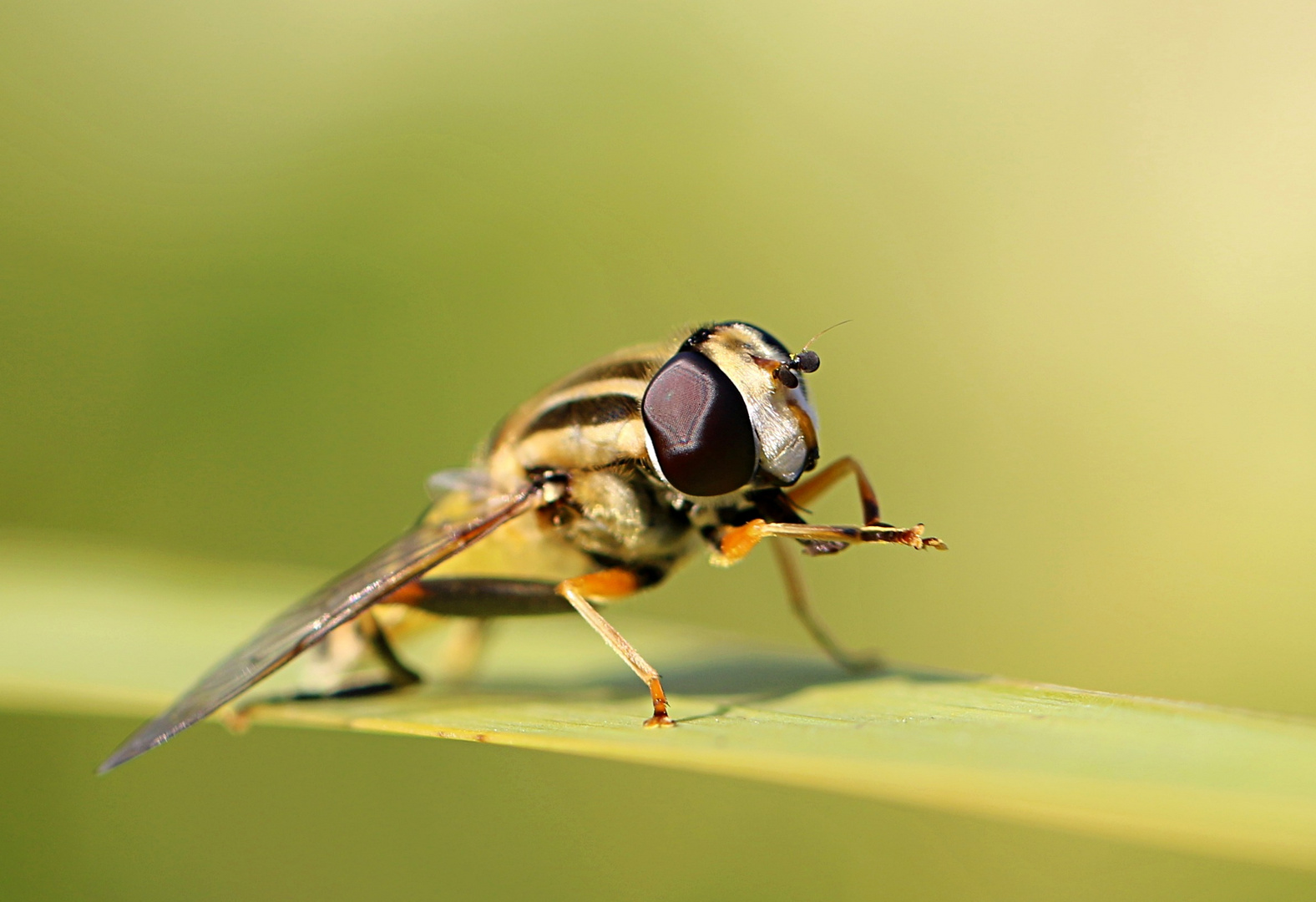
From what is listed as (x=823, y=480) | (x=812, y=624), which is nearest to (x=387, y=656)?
(x=812, y=624)

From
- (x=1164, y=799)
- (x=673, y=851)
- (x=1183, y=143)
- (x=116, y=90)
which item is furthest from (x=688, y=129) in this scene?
(x=1164, y=799)

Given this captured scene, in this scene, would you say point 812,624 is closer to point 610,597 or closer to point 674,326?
point 610,597

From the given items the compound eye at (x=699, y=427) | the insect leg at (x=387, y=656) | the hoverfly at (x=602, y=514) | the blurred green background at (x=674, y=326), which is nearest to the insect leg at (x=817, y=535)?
the hoverfly at (x=602, y=514)

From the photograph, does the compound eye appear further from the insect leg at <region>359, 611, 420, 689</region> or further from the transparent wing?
the insect leg at <region>359, 611, 420, 689</region>

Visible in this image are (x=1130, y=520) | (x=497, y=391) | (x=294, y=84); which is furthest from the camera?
(x=294, y=84)

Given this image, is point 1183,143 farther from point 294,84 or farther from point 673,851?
point 294,84

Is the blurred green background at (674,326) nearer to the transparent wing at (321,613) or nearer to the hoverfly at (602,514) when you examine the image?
the hoverfly at (602,514)

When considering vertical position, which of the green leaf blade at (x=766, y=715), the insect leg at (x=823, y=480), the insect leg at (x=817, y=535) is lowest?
the green leaf blade at (x=766, y=715)
